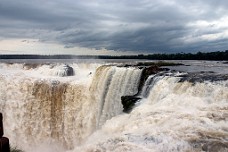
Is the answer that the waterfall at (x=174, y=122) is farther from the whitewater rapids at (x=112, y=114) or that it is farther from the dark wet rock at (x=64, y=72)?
the dark wet rock at (x=64, y=72)

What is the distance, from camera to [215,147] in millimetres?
9164

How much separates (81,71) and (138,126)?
1050 inches

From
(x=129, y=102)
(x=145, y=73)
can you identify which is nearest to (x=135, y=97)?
(x=129, y=102)

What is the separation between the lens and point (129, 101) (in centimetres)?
1792

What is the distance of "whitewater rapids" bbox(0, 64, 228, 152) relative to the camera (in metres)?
9.96

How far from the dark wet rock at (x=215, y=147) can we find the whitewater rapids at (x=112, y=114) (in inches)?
0.9

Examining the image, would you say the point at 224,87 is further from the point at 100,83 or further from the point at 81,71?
the point at 81,71

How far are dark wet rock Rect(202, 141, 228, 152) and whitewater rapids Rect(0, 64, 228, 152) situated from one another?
0.02m

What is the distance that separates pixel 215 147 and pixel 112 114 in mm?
12139

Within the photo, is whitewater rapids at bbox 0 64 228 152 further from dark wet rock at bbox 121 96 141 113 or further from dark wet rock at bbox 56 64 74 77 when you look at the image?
dark wet rock at bbox 56 64 74 77

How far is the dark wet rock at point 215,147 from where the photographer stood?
9.03m

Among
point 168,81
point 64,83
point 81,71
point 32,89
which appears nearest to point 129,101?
point 168,81

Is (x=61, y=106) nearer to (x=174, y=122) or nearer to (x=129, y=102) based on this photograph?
(x=129, y=102)

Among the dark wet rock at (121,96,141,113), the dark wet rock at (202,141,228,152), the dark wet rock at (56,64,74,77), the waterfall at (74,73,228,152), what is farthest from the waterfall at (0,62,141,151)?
the dark wet rock at (202,141,228,152)
